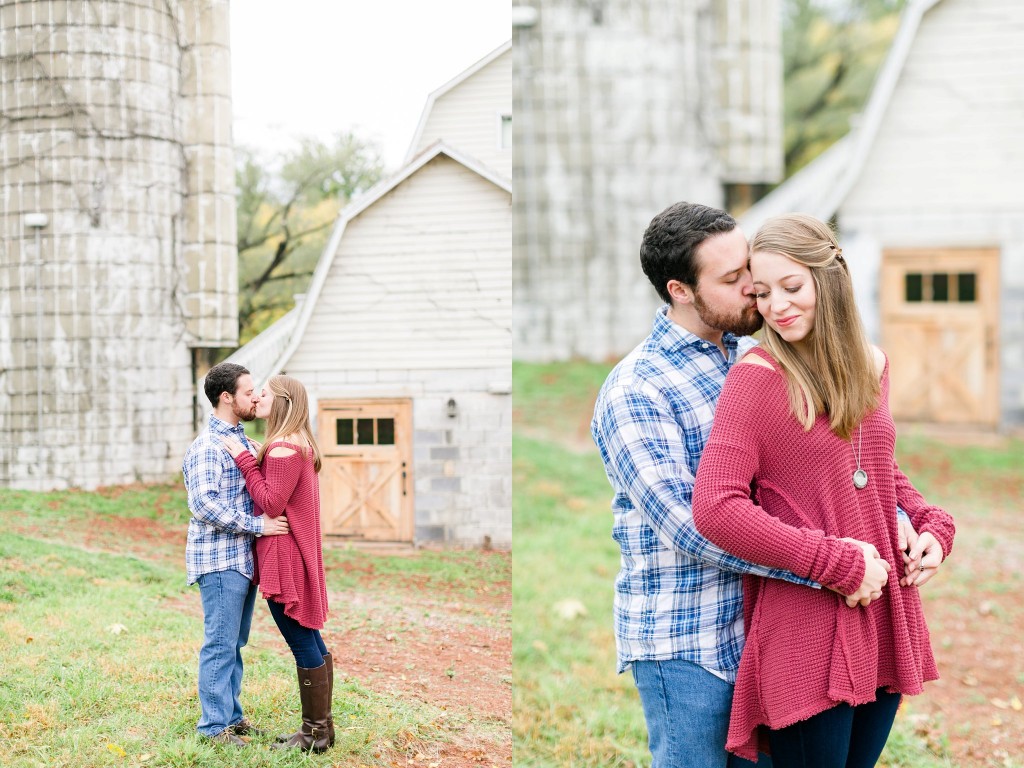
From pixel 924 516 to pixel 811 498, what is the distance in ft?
0.95

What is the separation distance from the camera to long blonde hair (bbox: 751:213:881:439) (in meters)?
1.63

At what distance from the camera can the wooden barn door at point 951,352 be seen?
24.7 ft

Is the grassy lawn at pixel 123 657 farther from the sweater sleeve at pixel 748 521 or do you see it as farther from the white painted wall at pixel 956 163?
the white painted wall at pixel 956 163

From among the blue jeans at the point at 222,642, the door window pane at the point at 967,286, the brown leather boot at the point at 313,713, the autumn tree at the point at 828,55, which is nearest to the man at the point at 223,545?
the blue jeans at the point at 222,642

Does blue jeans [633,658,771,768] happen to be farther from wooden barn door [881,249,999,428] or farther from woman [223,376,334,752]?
wooden barn door [881,249,999,428]

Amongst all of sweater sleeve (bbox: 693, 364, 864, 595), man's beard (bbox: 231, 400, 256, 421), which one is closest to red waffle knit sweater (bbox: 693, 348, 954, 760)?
sweater sleeve (bbox: 693, 364, 864, 595)

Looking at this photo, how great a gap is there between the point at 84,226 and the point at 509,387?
1237 mm

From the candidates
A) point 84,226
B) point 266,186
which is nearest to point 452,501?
point 266,186

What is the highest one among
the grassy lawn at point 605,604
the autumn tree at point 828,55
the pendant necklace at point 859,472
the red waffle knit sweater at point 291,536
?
the autumn tree at point 828,55

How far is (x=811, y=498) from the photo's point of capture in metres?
1.65

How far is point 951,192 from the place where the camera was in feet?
24.7

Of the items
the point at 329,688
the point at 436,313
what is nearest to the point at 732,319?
the point at 436,313

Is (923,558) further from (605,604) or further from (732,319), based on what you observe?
(605,604)

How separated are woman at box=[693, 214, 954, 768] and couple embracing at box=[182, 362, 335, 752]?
1150 mm
